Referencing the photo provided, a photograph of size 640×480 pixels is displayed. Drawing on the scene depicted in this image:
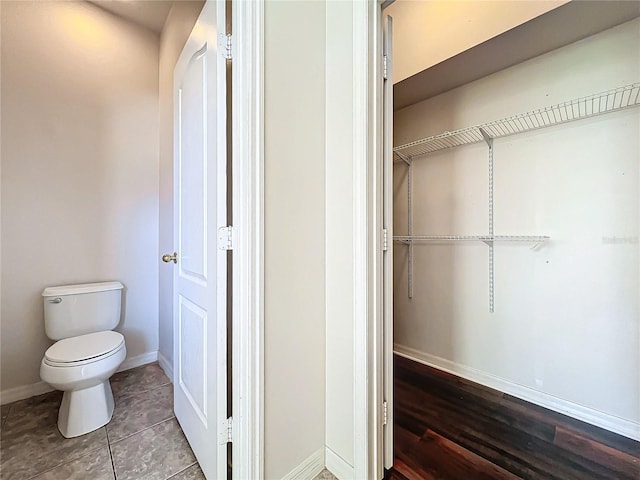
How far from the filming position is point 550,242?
1.75m

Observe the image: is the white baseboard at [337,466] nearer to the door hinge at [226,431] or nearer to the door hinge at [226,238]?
the door hinge at [226,431]

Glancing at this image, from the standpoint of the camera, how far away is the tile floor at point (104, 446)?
48.8 inches

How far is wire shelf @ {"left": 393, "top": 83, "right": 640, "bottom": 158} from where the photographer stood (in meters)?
1.48

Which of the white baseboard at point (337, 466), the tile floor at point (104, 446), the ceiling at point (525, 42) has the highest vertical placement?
the ceiling at point (525, 42)

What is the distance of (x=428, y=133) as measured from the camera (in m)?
2.29

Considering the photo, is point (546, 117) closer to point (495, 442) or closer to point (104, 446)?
point (495, 442)

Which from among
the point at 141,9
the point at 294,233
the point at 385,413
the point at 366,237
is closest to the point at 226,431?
the point at 385,413

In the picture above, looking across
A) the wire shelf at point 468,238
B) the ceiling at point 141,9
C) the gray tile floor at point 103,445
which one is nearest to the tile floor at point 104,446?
the gray tile floor at point 103,445

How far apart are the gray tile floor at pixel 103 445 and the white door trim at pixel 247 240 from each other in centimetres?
47

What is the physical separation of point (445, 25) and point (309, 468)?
243 centimetres

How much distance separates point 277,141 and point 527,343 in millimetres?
1992

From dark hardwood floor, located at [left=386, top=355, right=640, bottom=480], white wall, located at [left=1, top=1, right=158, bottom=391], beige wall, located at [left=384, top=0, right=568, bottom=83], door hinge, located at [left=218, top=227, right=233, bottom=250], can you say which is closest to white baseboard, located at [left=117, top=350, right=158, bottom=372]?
white wall, located at [left=1, top=1, right=158, bottom=391]

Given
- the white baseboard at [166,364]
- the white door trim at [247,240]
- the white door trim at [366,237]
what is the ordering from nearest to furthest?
1. the white door trim at [247,240]
2. the white door trim at [366,237]
3. the white baseboard at [166,364]

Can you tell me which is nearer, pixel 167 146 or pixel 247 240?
pixel 247 240
